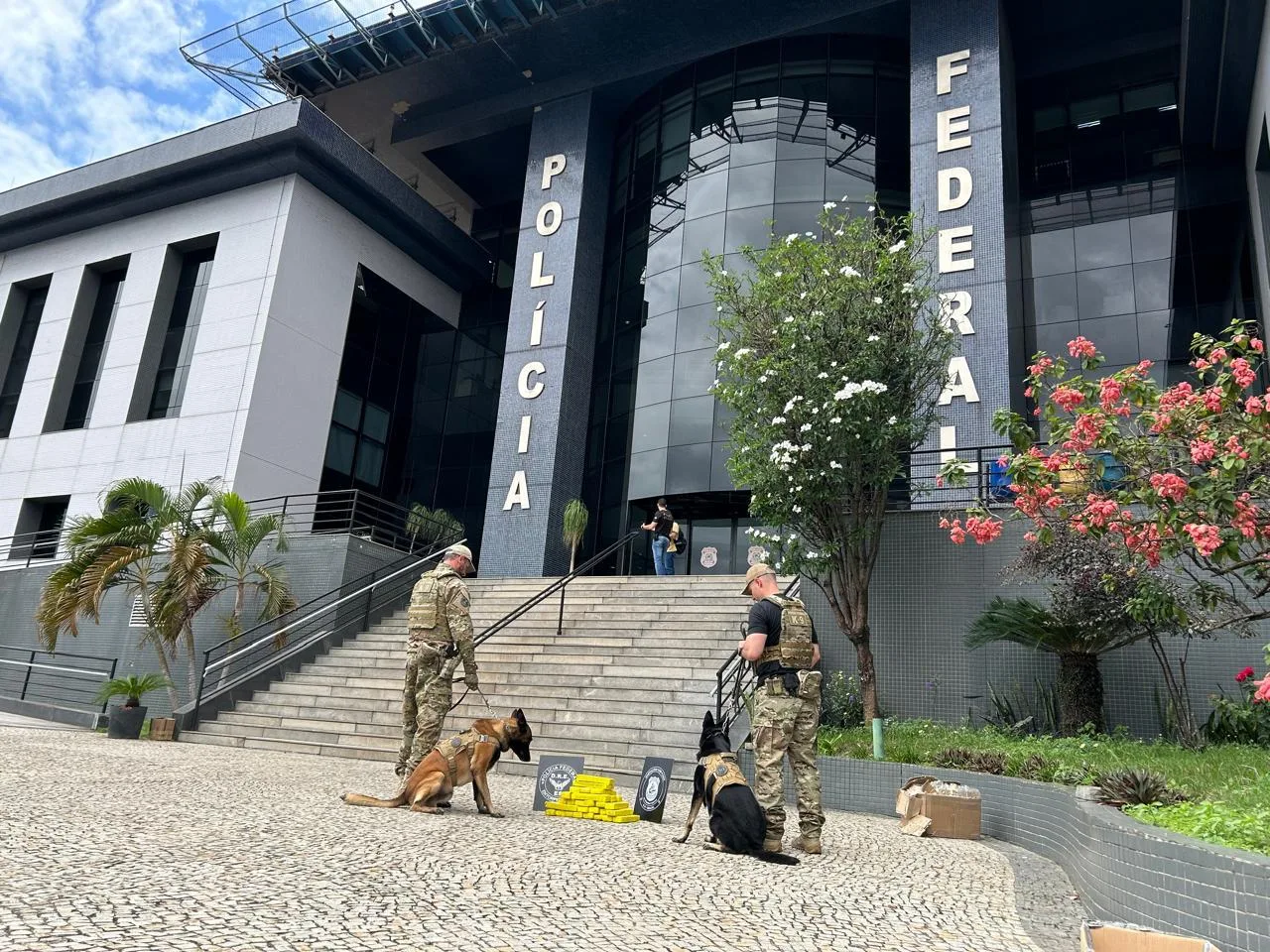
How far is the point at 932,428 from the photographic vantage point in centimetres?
1529

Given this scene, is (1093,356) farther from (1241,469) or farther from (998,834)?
(998,834)

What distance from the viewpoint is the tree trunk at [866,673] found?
11.2 m

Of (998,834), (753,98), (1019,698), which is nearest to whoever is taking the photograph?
(998,834)

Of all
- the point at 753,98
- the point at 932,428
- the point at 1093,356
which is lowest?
the point at 1093,356

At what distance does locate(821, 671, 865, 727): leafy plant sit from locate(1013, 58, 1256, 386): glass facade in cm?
786

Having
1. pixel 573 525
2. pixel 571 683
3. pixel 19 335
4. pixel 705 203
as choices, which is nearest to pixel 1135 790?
pixel 571 683

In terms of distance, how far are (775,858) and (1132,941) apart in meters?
2.64

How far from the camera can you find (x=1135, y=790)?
522 centimetres

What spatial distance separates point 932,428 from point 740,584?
4287 mm

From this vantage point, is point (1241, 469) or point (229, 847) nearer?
point (229, 847)

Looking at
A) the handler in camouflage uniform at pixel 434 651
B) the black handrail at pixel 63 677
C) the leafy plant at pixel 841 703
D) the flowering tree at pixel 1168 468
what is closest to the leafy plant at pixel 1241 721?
the flowering tree at pixel 1168 468

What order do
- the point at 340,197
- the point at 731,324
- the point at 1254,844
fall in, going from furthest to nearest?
the point at 340,197, the point at 731,324, the point at 1254,844

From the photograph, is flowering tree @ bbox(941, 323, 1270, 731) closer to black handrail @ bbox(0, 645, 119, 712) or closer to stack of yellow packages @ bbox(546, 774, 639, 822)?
stack of yellow packages @ bbox(546, 774, 639, 822)

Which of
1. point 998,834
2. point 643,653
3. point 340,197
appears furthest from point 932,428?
point 340,197
